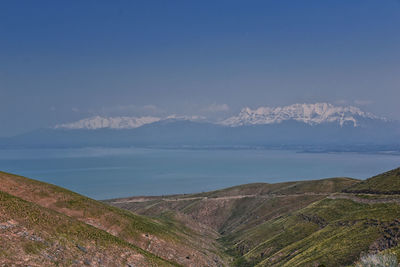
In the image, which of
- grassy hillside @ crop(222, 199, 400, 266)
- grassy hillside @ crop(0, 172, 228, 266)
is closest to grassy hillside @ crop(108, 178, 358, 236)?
grassy hillside @ crop(222, 199, 400, 266)

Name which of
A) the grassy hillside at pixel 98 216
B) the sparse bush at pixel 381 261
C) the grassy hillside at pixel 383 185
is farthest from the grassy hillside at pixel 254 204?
the sparse bush at pixel 381 261

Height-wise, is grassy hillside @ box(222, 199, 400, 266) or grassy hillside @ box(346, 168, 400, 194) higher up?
grassy hillside @ box(346, 168, 400, 194)

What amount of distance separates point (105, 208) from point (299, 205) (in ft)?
290

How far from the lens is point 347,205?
105m

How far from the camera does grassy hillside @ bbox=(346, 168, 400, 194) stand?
316 ft

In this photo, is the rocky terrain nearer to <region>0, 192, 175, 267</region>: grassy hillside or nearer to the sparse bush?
<region>0, 192, 175, 267</region>: grassy hillside

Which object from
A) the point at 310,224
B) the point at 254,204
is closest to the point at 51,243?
the point at 310,224

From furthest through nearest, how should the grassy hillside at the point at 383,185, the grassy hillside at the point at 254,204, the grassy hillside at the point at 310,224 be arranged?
the grassy hillside at the point at 254,204, the grassy hillside at the point at 383,185, the grassy hillside at the point at 310,224

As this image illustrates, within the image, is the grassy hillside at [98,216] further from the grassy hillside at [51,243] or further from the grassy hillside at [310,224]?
the grassy hillside at [310,224]

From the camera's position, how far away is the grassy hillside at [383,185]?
96.3m

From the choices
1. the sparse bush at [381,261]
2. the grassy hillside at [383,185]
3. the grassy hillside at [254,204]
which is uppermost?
the grassy hillside at [383,185]

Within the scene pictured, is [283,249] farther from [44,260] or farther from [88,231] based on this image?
[44,260]

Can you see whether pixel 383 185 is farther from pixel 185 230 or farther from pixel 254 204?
pixel 254 204

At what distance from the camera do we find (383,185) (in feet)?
337
